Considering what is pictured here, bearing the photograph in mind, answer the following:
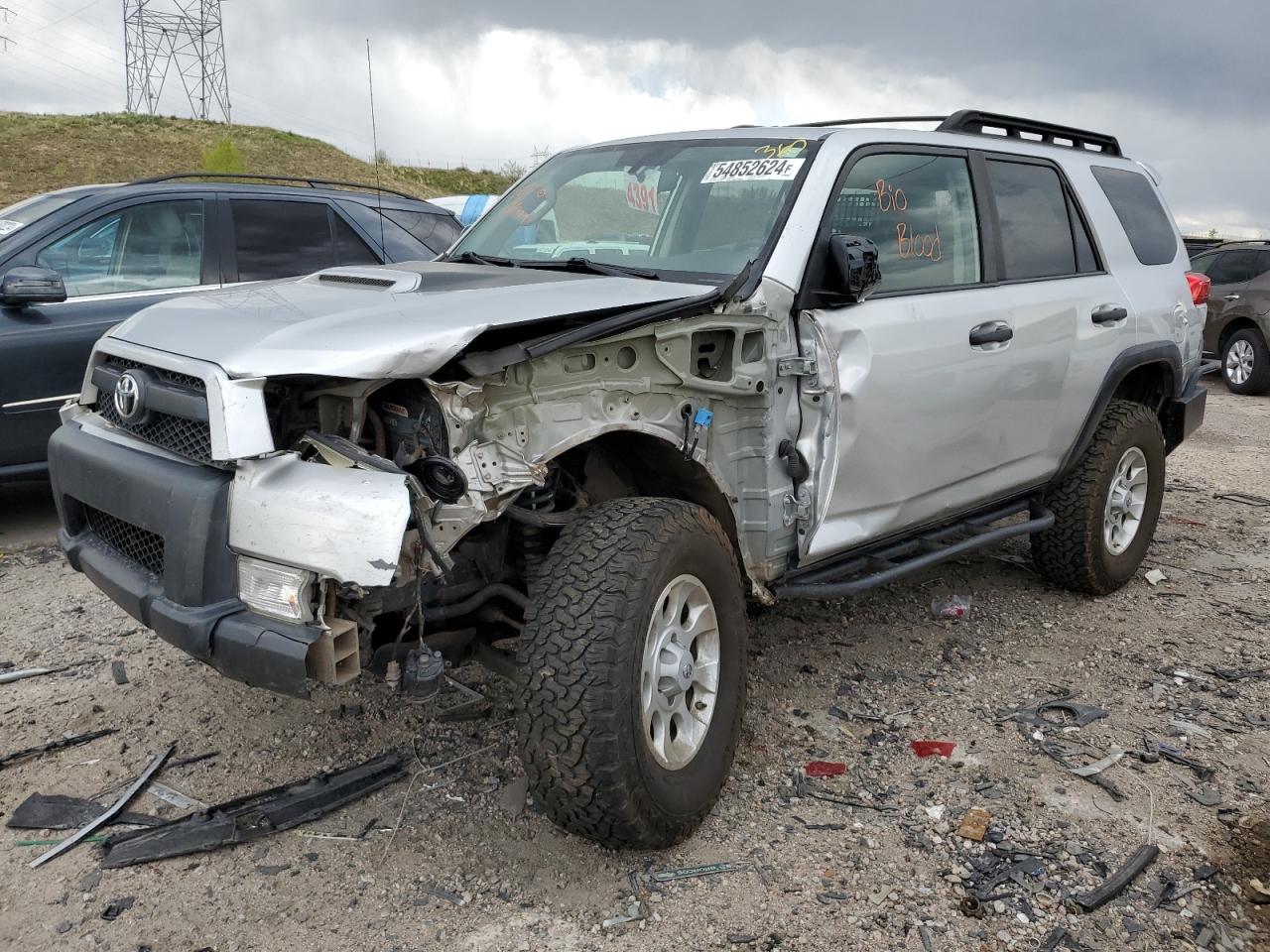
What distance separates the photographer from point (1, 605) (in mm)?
4531

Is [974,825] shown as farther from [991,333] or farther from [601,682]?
[991,333]

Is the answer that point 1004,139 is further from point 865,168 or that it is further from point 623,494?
point 623,494

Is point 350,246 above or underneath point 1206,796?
above

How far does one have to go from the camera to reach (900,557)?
4012 mm

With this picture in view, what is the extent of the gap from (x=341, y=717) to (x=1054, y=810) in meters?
2.32

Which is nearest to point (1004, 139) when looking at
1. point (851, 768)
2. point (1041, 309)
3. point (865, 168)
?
point (1041, 309)

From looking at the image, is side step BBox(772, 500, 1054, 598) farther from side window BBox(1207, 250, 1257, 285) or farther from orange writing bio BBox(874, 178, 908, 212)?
side window BBox(1207, 250, 1257, 285)

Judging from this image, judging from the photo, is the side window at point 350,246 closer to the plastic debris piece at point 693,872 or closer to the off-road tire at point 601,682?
the off-road tire at point 601,682

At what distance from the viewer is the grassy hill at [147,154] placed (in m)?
30.1

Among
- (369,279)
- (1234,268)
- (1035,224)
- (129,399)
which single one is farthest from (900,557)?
(1234,268)

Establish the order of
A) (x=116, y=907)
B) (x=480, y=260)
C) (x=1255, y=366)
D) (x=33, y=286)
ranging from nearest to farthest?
(x=116, y=907)
(x=480, y=260)
(x=33, y=286)
(x=1255, y=366)

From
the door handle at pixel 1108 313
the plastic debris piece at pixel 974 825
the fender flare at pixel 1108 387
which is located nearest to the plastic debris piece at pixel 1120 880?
the plastic debris piece at pixel 974 825

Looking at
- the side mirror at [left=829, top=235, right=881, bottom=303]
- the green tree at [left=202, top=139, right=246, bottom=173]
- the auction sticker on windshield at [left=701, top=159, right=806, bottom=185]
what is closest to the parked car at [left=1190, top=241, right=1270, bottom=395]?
the auction sticker on windshield at [left=701, top=159, right=806, bottom=185]

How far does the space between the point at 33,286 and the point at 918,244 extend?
3972 mm
